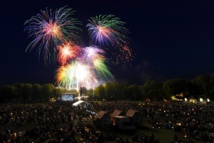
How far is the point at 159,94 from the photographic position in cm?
11219

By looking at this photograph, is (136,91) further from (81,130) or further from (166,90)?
(81,130)

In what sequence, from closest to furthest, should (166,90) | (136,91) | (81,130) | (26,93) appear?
(81,130), (166,90), (26,93), (136,91)

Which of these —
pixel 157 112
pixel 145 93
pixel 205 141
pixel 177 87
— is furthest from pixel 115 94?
pixel 205 141

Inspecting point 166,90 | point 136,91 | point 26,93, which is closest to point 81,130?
point 166,90

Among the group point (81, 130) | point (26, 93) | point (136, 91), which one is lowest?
point (81, 130)

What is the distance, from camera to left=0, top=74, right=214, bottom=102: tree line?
9775 cm

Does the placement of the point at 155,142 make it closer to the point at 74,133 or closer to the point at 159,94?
the point at 74,133

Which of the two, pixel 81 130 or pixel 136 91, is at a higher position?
pixel 136 91

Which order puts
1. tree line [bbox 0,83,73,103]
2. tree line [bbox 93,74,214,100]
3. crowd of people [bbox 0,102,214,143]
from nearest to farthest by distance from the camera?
1. crowd of people [bbox 0,102,214,143]
2. tree line [bbox 93,74,214,100]
3. tree line [bbox 0,83,73,103]

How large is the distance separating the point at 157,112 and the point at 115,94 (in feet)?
271

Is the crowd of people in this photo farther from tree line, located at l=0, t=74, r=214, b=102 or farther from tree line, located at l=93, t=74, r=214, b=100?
tree line, located at l=0, t=74, r=214, b=102

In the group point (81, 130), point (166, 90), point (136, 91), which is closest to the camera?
point (81, 130)

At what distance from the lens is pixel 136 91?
421 ft

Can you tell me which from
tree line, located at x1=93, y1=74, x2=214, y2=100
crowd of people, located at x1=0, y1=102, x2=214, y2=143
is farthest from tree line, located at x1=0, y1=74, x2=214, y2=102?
crowd of people, located at x1=0, y1=102, x2=214, y2=143
